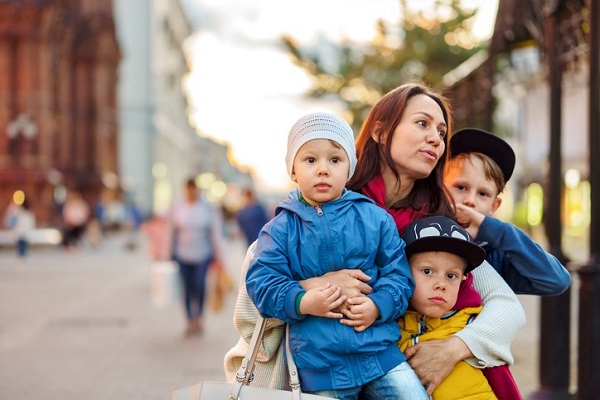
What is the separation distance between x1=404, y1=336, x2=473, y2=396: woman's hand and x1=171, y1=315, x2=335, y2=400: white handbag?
1.23 ft

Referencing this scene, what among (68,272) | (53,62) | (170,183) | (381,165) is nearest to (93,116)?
(53,62)

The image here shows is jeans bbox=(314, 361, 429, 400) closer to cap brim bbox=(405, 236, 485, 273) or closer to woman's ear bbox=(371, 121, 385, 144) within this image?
cap brim bbox=(405, 236, 485, 273)

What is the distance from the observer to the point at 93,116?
180ft

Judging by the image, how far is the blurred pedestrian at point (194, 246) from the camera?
41.9 feet

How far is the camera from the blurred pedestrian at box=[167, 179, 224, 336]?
41.9 ft

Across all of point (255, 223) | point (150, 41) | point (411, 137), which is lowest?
point (255, 223)

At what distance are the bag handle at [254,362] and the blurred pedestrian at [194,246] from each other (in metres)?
9.49

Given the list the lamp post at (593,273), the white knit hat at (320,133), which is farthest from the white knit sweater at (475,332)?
the lamp post at (593,273)

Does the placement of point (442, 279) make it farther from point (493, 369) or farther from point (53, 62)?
point (53, 62)

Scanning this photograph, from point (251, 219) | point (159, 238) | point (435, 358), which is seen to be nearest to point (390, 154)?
point (435, 358)

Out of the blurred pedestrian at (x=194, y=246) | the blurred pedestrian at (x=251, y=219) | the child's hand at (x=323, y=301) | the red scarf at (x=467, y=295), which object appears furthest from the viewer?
the blurred pedestrian at (x=251, y=219)

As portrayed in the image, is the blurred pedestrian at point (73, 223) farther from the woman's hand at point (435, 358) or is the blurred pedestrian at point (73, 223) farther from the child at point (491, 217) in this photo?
the woman's hand at point (435, 358)

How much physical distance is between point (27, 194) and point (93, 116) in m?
15.2

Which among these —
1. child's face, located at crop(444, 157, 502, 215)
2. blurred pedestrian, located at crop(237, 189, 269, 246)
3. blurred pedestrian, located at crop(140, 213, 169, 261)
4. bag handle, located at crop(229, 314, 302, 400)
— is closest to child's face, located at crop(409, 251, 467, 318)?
bag handle, located at crop(229, 314, 302, 400)
